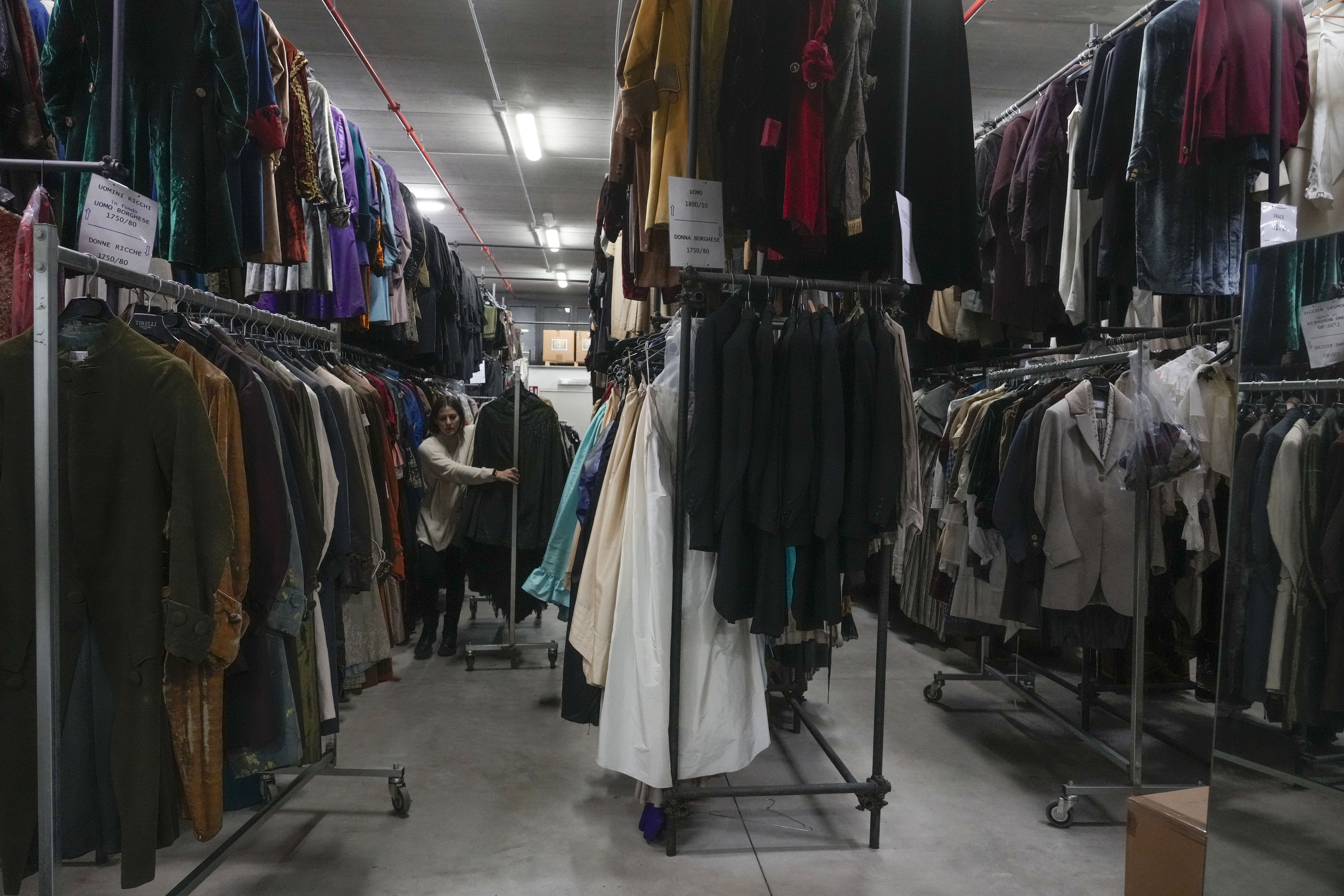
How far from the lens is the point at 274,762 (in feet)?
6.30

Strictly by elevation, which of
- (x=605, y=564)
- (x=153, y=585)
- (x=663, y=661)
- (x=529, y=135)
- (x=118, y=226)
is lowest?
(x=663, y=661)

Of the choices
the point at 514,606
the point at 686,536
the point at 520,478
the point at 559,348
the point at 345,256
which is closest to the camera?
the point at 686,536

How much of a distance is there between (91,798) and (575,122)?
6830 millimetres

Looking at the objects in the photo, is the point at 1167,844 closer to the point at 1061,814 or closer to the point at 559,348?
the point at 1061,814

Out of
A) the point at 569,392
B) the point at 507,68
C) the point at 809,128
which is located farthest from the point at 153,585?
the point at 569,392

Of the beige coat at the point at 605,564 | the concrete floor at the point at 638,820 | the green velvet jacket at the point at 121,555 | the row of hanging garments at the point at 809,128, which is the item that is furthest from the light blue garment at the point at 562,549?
the green velvet jacket at the point at 121,555

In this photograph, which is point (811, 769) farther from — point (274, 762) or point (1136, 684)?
point (274, 762)

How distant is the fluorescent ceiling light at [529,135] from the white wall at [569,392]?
16.8 ft

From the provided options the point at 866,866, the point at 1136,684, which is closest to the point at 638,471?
the point at 866,866

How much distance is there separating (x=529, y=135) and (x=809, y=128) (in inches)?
227

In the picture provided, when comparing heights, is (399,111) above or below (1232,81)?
above

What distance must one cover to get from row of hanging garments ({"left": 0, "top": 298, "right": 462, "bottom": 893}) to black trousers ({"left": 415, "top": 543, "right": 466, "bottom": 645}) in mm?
2597

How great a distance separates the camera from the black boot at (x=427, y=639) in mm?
4621

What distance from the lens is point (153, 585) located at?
64.5 inches
